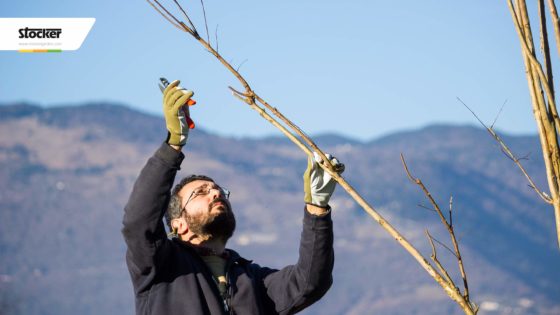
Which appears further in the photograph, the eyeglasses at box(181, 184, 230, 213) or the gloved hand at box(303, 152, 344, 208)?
the eyeglasses at box(181, 184, 230, 213)

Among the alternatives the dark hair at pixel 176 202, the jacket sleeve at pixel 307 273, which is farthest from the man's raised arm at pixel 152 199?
the jacket sleeve at pixel 307 273

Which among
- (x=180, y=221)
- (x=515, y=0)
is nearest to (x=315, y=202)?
(x=180, y=221)

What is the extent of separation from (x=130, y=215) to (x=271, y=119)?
113 cm

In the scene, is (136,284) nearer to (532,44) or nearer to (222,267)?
(222,267)

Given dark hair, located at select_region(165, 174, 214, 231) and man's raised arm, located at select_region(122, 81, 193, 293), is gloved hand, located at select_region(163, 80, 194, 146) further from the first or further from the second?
dark hair, located at select_region(165, 174, 214, 231)

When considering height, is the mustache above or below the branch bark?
below

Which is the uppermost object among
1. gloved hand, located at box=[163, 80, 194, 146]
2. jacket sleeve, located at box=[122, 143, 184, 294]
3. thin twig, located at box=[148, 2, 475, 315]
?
thin twig, located at box=[148, 2, 475, 315]

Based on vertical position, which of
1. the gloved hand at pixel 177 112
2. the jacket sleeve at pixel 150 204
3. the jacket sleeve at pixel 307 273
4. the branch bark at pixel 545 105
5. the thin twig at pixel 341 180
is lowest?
the jacket sleeve at pixel 307 273

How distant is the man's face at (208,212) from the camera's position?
428 cm

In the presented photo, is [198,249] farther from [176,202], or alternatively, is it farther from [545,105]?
[545,105]

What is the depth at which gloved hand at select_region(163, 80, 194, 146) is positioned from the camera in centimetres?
368

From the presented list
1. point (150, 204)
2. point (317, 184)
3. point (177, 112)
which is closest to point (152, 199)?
point (150, 204)

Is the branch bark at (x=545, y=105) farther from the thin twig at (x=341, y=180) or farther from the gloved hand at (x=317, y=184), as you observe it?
the gloved hand at (x=317, y=184)

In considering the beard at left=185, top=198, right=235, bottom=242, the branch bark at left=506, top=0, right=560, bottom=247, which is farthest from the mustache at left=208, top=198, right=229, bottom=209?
the branch bark at left=506, top=0, right=560, bottom=247
